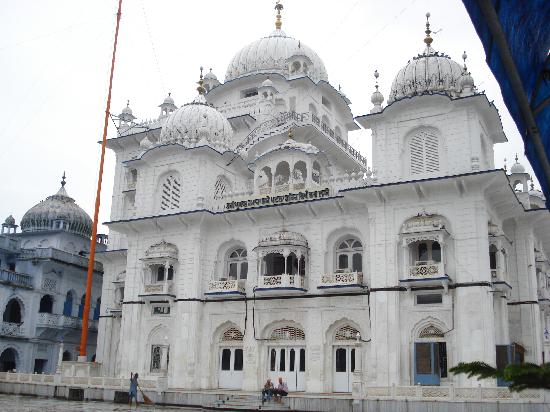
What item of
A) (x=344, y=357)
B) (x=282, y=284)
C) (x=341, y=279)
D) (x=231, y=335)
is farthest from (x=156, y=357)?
(x=341, y=279)

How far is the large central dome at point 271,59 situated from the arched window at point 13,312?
20.2 m

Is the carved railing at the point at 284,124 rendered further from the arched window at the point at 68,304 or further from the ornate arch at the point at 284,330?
the arched window at the point at 68,304

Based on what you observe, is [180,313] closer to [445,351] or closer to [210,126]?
[210,126]

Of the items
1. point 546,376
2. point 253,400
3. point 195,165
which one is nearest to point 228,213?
point 195,165

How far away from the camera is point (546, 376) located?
6410 mm

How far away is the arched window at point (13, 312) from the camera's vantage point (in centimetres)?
3862

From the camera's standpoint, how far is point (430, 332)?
23.6 m

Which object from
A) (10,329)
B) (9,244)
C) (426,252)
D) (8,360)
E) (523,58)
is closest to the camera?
(523,58)

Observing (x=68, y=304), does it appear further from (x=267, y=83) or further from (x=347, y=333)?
(x=347, y=333)

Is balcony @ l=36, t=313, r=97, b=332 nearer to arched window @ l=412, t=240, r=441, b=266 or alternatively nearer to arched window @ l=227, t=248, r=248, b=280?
arched window @ l=227, t=248, r=248, b=280

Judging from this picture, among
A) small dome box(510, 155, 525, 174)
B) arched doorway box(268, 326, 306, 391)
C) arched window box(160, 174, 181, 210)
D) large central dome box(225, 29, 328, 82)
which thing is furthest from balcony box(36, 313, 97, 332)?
small dome box(510, 155, 525, 174)

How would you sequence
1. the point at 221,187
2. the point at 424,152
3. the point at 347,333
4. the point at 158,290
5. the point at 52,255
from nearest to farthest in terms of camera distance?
the point at 424,152 < the point at 347,333 < the point at 158,290 < the point at 221,187 < the point at 52,255

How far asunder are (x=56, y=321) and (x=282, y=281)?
1939 centimetres

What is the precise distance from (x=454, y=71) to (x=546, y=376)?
21161 millimetres
